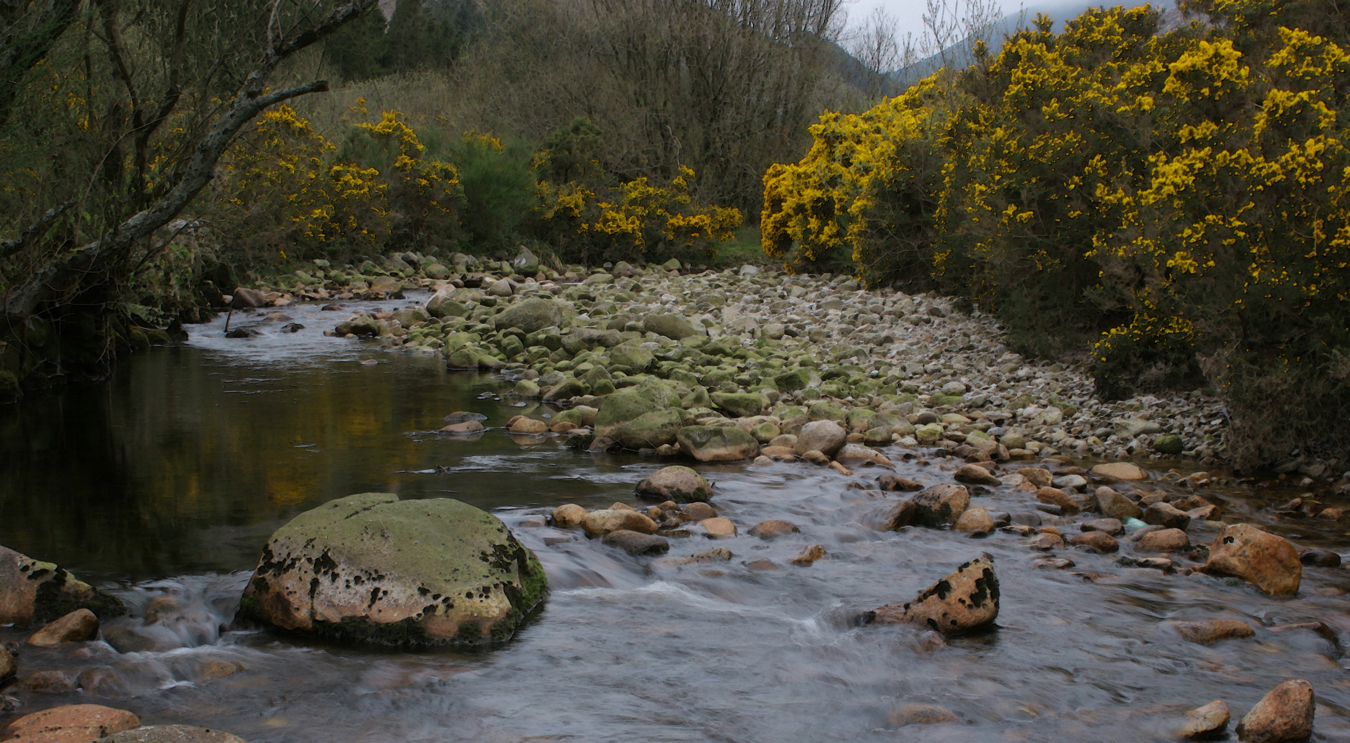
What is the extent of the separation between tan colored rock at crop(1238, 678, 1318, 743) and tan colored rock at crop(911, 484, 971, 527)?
2640 millimetres

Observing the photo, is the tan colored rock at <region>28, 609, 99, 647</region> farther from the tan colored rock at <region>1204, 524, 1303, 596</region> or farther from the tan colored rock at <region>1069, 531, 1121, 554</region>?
the tan colored rock at <region>1204, 524, 1303, 596</region>

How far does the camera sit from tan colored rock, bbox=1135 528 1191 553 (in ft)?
18.6

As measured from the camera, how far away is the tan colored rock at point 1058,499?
6.46m

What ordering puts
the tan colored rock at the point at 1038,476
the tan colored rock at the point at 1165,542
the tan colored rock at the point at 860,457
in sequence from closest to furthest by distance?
1. the tan colored rock at the point at 1165,542
2. the tan colored rock at the point at 1038,476
3. the tan colored rock at the point at 860,457

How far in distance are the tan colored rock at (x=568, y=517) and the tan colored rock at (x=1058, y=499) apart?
3106mm

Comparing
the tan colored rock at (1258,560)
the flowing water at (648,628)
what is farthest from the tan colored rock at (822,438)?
the tan colored rock at (1258,560)

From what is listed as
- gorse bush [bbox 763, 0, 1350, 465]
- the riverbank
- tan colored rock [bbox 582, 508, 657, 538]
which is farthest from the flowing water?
the riverbank

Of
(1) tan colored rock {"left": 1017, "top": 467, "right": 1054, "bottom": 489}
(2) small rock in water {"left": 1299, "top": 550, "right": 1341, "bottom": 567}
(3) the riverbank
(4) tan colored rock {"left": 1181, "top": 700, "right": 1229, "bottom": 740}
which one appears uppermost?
(3) the riverbank

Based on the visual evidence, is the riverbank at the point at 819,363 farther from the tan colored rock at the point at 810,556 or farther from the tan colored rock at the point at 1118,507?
the tan colored rock at the point at 810,556

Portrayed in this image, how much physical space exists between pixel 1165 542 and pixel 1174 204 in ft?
9.84

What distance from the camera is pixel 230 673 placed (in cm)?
405

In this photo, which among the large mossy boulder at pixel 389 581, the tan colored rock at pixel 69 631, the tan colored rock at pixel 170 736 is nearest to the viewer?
the tan colored rock at pixel 170 736

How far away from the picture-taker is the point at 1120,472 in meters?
7.11

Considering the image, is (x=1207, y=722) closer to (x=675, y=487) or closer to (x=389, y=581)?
(x=389, y=581)
